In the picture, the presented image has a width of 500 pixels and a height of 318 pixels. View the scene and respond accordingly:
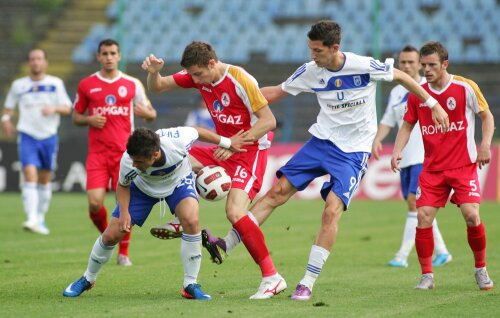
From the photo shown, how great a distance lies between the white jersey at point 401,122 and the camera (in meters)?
11.3

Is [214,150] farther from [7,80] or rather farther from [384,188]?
[7,80]

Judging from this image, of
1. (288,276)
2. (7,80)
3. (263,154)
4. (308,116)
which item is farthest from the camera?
(7,80)

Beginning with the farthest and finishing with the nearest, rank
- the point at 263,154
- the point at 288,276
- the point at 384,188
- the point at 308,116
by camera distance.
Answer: the point at 308,116, the point at 384,188, the point at 288,276, the point at 263,154

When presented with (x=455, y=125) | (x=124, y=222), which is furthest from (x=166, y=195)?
(x=455, y=125)

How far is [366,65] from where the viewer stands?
27.0 feet

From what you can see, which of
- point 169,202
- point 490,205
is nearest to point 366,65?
point 169,202

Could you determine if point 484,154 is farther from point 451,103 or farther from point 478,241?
point 478,241

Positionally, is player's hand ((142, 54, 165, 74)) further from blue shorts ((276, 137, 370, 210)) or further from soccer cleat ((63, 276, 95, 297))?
soccer cleat ((63, 276, 95, 297))

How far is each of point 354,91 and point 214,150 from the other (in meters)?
1.28

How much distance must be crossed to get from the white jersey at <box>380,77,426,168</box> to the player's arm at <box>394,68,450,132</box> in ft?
9.65

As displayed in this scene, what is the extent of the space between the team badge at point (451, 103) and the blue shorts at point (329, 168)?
92 cm

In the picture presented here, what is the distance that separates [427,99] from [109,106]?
4232 millimetres

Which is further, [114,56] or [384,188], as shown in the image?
[384,188]

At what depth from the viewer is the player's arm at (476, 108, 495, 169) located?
339 inches
